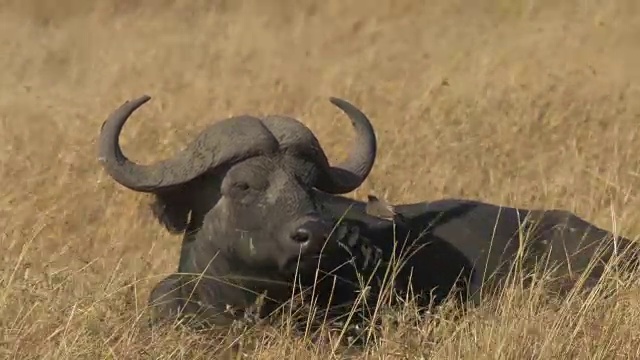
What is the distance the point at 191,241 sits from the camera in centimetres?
652

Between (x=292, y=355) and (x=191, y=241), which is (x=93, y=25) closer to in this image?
(x=191, y=241)

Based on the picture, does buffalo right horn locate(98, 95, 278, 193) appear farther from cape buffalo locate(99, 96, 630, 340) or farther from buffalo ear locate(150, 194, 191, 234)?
buffalo ear locate(150, 194, 191, 234)

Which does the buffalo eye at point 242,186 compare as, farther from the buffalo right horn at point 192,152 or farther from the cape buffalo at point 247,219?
the buffalo right horn at point 192,152

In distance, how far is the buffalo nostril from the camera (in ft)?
18.6

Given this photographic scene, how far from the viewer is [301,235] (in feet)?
18.6

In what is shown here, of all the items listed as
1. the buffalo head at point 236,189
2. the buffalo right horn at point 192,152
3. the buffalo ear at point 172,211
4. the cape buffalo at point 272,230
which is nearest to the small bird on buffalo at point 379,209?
the cape buffalo at point 272,230

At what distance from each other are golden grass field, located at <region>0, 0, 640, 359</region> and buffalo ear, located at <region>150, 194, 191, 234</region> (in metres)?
0.32

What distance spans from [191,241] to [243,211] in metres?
0.55

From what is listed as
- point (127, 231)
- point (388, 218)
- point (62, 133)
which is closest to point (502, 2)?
point (62, 133)

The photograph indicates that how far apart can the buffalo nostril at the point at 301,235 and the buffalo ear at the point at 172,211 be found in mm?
908

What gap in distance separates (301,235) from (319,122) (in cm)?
648

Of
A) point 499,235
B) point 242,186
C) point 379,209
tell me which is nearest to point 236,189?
point 242,186

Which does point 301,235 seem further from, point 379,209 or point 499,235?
point 499,235

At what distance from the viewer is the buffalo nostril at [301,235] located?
566cm
